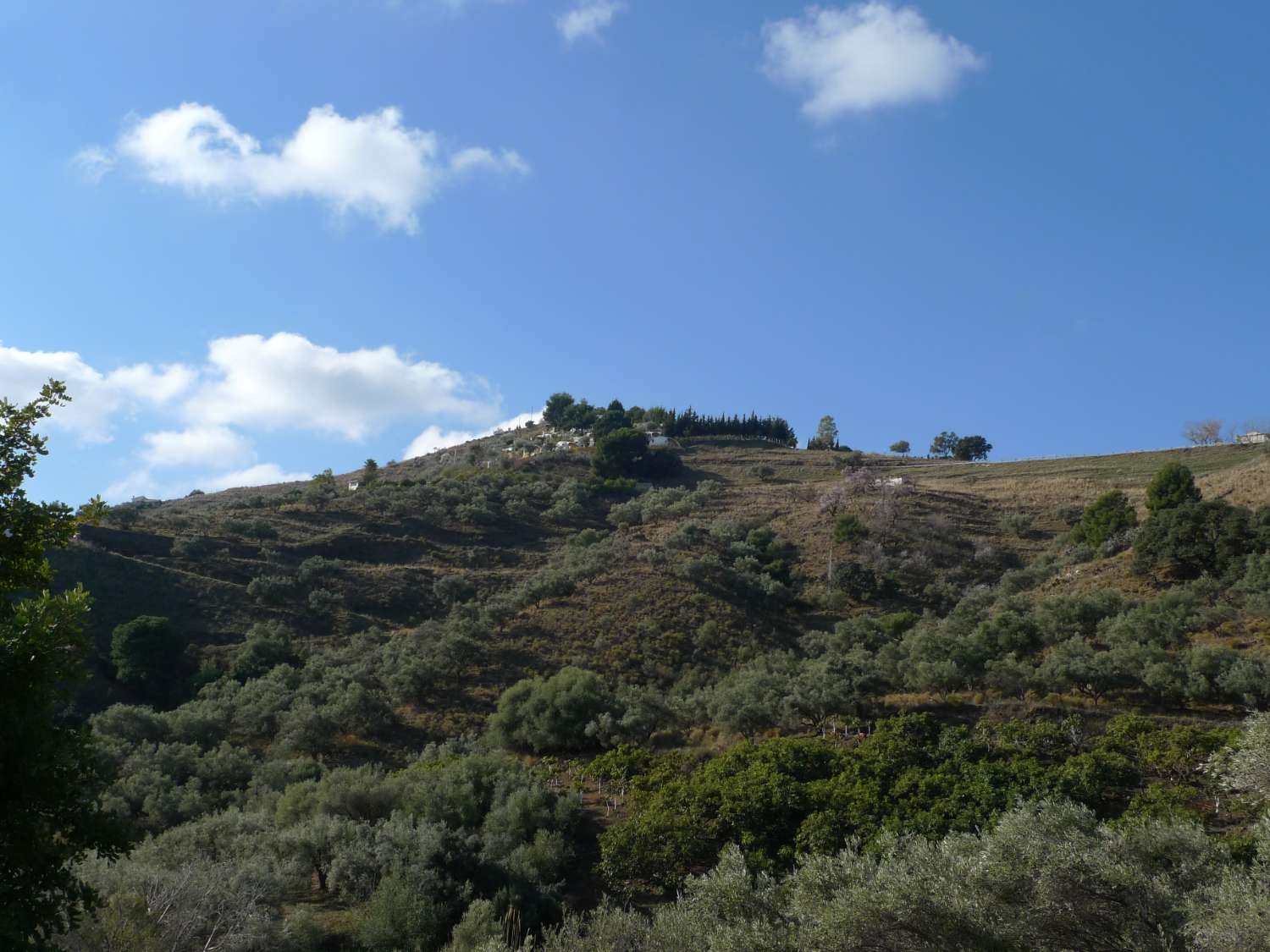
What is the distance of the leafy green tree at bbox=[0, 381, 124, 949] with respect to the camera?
20.0 feet

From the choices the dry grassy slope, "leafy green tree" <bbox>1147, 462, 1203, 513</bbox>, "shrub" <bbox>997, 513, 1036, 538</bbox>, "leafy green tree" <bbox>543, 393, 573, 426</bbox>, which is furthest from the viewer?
"leafy green tree" <bbox>543, 393, 573, 426</bbox>

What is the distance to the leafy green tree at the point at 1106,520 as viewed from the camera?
37281mm

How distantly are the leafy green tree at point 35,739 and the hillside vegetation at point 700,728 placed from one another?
50 centimetres

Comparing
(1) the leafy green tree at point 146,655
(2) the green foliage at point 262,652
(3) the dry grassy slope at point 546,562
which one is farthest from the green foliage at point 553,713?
(1) the leafy green tree at point 146,655

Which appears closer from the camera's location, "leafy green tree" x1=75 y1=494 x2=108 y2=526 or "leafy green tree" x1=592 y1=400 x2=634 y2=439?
"leafy green tree" x1=75 y1=494 x2=108 y2=526

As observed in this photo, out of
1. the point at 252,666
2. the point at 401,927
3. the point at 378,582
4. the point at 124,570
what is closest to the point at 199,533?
the point at 124,570

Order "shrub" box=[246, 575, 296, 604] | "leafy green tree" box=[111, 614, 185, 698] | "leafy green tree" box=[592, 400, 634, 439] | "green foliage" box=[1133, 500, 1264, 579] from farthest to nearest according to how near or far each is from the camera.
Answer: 1. "leafy green tree" box=[592, 400, 634, 439]
2. "shrub" box=[246, 575, 296, 604]
3. "leafy green tree" box=[111, 614, 185, 698]
4. "green foliage" box=[1133, 500, 1264, 579]

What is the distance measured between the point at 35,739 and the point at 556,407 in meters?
95.3

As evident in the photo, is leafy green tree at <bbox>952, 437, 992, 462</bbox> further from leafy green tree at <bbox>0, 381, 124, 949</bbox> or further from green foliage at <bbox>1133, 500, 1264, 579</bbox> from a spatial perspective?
leafy green tree at <bbox>0, 381, 124, 949</bbox>

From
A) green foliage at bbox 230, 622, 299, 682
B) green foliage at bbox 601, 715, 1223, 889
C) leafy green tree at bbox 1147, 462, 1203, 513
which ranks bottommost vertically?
green foliage at bbox 601, 715, 1223, 889

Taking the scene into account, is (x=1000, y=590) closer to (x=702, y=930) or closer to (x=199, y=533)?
(x=702, y=930)

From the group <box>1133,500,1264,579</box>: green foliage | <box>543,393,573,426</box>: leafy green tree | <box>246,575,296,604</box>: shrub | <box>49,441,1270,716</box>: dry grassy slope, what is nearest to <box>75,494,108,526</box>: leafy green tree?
<box>49,441,1270,716</box>: dry grassy slope

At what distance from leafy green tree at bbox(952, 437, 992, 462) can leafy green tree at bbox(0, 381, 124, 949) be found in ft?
315

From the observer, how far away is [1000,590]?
3525 cm
